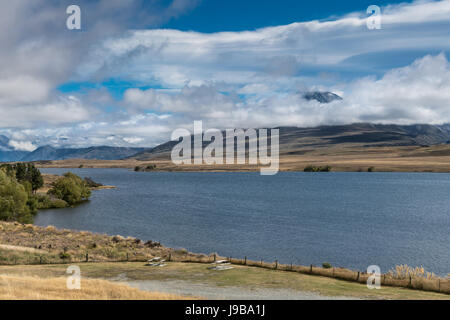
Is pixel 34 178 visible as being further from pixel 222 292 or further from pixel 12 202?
pixel 222 292

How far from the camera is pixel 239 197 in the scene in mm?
Result: 124250

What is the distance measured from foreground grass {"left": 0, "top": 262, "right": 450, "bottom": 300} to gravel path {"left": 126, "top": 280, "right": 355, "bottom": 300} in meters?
1.12

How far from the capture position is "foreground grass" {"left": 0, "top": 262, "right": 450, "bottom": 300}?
1208 inches

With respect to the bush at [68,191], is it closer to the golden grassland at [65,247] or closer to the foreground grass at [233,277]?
the golden grassland at [65,247]

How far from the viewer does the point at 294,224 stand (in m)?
78.0

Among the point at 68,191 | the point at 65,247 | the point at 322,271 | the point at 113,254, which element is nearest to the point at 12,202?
the point at 68,191

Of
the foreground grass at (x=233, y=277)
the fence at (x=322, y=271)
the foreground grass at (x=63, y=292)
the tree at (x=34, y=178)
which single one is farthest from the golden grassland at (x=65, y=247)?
the tree at (x=34, y=178)

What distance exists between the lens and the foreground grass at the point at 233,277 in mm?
30672

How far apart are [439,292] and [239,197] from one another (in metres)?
93.6

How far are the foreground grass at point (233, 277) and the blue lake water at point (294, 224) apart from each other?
15494mm

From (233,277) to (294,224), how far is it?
43.3 metres
